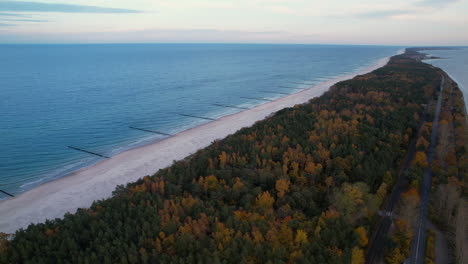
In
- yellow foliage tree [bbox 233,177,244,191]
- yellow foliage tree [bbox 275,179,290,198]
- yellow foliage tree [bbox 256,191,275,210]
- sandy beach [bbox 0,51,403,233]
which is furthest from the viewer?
sandy beach [bbox 0,51,403,233]

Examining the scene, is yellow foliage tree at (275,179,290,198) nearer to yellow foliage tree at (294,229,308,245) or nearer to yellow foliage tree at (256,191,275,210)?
yellow foliage tree at (256,191,275,210)

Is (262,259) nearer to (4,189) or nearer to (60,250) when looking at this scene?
(60,250)

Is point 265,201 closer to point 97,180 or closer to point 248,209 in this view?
point 248,209

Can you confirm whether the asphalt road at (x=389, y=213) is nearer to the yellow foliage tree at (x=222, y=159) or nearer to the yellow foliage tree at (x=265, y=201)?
the yellow foliage tree at (x=265, y=201)

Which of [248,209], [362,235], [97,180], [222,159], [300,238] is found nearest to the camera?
[300,238]

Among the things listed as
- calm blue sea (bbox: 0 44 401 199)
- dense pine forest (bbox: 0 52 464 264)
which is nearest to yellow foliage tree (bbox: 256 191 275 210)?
dense pine forest (bbox: 0 52 464 264)

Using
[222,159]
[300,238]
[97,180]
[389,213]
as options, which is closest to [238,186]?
[222,159]
